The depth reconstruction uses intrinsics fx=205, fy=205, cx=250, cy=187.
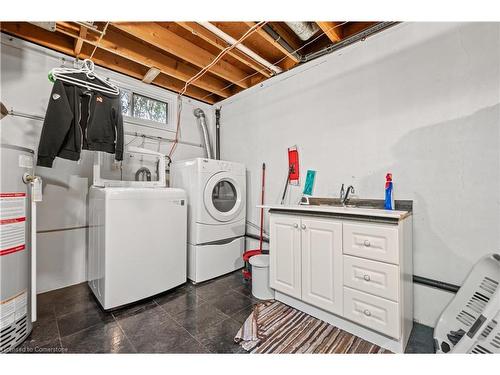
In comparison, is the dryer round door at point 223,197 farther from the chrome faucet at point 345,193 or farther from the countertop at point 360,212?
the chrome faucet at point 345,193

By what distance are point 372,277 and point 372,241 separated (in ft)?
0.79

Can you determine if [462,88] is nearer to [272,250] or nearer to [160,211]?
[272,250]

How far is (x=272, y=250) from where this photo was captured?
6.41ft

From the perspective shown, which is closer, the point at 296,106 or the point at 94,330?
the point at 94,330

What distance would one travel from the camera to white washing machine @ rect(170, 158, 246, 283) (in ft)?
7.80

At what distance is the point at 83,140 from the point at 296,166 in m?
2.19

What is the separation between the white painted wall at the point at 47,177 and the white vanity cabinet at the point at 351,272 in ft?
7.34

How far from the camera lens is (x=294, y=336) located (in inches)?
59.0

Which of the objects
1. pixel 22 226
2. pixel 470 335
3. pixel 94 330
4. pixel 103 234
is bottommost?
pixel 94 330

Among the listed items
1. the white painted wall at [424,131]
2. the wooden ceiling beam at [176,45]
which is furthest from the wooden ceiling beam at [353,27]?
the wooden ceiling beam at [176,45]

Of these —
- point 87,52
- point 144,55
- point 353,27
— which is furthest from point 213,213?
point 353,27

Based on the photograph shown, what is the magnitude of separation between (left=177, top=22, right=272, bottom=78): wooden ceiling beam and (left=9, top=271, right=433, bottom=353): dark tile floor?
254 centimetres

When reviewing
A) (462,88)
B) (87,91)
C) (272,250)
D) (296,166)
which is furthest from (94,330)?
(462,88)

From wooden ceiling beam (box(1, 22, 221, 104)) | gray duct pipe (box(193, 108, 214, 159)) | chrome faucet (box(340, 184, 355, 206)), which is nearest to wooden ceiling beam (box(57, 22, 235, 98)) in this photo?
wooden ceiling beam (box(1, 22, 221, 104))
